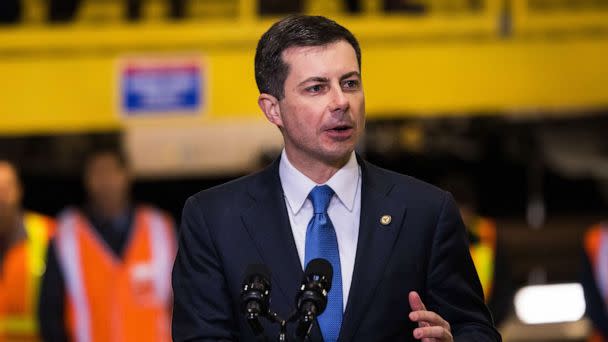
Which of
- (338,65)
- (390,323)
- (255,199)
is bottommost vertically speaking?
(390,323)

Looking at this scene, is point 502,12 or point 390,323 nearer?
point 390,323

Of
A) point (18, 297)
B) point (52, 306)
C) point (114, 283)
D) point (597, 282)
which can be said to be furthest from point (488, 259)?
point (18, 297)

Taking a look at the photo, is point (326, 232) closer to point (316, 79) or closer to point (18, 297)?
point (316, 79)

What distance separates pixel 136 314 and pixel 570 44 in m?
2.90

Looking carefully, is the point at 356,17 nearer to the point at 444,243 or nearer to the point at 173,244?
the point at 173,244

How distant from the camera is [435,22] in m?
7.12

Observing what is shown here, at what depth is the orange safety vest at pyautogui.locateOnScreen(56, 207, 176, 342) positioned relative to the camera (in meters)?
7.20

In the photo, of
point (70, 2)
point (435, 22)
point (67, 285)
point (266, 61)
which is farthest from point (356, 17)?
point (266, 61)

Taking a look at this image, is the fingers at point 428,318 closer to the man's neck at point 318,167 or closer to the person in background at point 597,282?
the man's neck at point 318,167

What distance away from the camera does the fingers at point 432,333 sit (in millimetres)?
2914

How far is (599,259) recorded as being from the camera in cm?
732

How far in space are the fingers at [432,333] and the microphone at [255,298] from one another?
35 cm

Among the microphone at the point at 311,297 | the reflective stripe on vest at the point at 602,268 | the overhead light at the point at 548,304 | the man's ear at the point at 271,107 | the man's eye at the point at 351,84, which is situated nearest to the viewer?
the microphone at the point at 311,297

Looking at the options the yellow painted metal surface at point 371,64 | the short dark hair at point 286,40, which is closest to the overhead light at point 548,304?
the yellow painted metal surface at point 371,64
